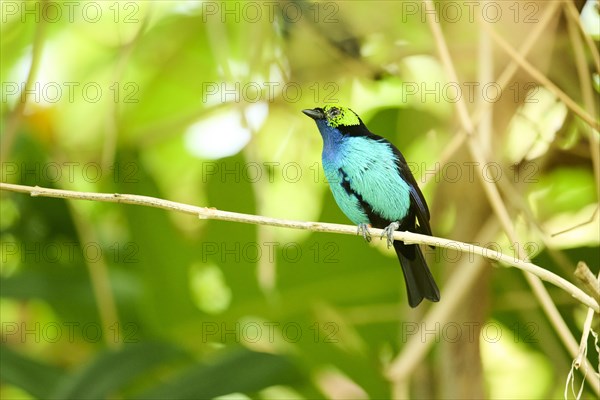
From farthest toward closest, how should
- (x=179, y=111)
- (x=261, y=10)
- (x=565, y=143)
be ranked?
1. (x=179, y=111)
2. (x=261, y=10)
3. (x=565, y=143)

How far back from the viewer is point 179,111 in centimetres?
375

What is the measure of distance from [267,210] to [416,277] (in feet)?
1.96

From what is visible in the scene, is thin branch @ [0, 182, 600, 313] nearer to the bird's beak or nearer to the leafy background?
the bird's beak

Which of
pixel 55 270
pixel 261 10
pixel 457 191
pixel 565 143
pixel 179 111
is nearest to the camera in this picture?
pixel 457 191

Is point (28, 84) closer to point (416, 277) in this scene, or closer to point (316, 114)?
point (316, 114)

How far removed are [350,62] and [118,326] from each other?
1301 millimetres

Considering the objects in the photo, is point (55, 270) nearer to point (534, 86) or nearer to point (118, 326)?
point (118, 326)

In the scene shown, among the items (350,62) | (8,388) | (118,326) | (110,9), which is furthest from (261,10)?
(8,388)

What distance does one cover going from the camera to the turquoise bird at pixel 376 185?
2068 millimetres

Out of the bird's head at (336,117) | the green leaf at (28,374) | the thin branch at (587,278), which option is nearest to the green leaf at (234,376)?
the green leaf at (28,374)

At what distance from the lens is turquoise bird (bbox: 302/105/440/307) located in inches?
81.4

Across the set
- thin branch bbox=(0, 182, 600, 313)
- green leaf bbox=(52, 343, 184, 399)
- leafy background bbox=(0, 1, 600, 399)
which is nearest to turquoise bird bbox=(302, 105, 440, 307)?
leafy background bbox=(0, 1, 600, 399)

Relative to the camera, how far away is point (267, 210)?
98.9 inches

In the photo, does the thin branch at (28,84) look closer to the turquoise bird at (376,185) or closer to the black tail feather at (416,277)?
the turquoise bird at (376,185)
